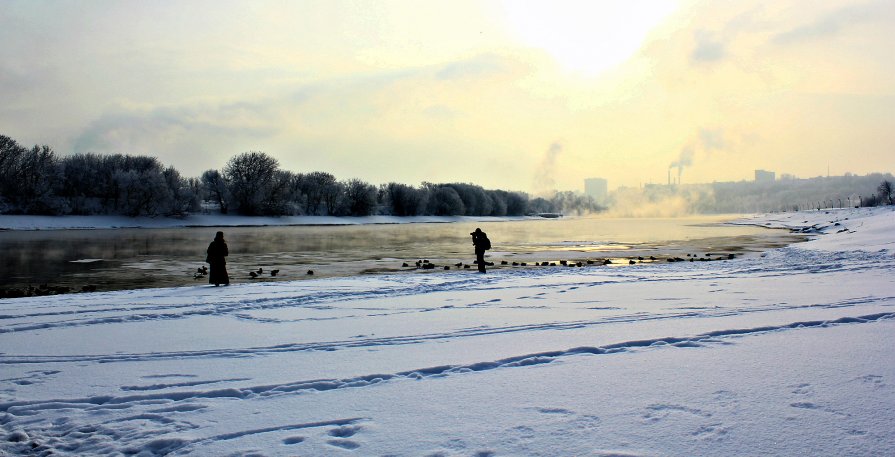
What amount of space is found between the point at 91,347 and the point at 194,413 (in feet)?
14.6

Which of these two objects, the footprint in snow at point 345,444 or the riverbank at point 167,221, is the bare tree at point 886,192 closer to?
the riverbank at point 167,221

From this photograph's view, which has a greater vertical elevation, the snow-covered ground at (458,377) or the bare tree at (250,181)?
the bare tree at (250,181)

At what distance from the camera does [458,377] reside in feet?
23.1


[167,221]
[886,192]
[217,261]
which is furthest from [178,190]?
[886,192]

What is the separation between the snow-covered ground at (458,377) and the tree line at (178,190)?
86.2m

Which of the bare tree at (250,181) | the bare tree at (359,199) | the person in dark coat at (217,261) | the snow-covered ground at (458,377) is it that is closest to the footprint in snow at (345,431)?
the snow-covered ground at (458,377)

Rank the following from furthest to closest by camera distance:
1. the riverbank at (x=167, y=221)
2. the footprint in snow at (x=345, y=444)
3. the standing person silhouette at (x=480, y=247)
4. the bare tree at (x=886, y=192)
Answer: the bare tree at (x=886, y=192) → the riverbank at (x=167, y=221) → the standing person silhouette at (x=480, y=247) → the footprint in snow at (x=345, y=444)

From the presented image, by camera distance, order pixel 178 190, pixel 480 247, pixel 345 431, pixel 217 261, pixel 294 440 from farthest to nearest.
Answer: pixel 178 190
pixel 480 247
pixel 217 261
pixel 345 431
pixel 294 440

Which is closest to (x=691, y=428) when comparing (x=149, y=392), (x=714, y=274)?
(x=149, y=392)

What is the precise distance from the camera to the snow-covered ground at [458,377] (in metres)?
5.18

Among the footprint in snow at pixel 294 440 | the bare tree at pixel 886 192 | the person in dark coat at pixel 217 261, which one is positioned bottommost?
the footprint in snow at pixel 294 440

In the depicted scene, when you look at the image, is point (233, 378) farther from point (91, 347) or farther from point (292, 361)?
point (91, 347)

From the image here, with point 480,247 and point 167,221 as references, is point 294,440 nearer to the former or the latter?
point 480,247

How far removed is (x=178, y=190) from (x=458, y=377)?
4115 inches
